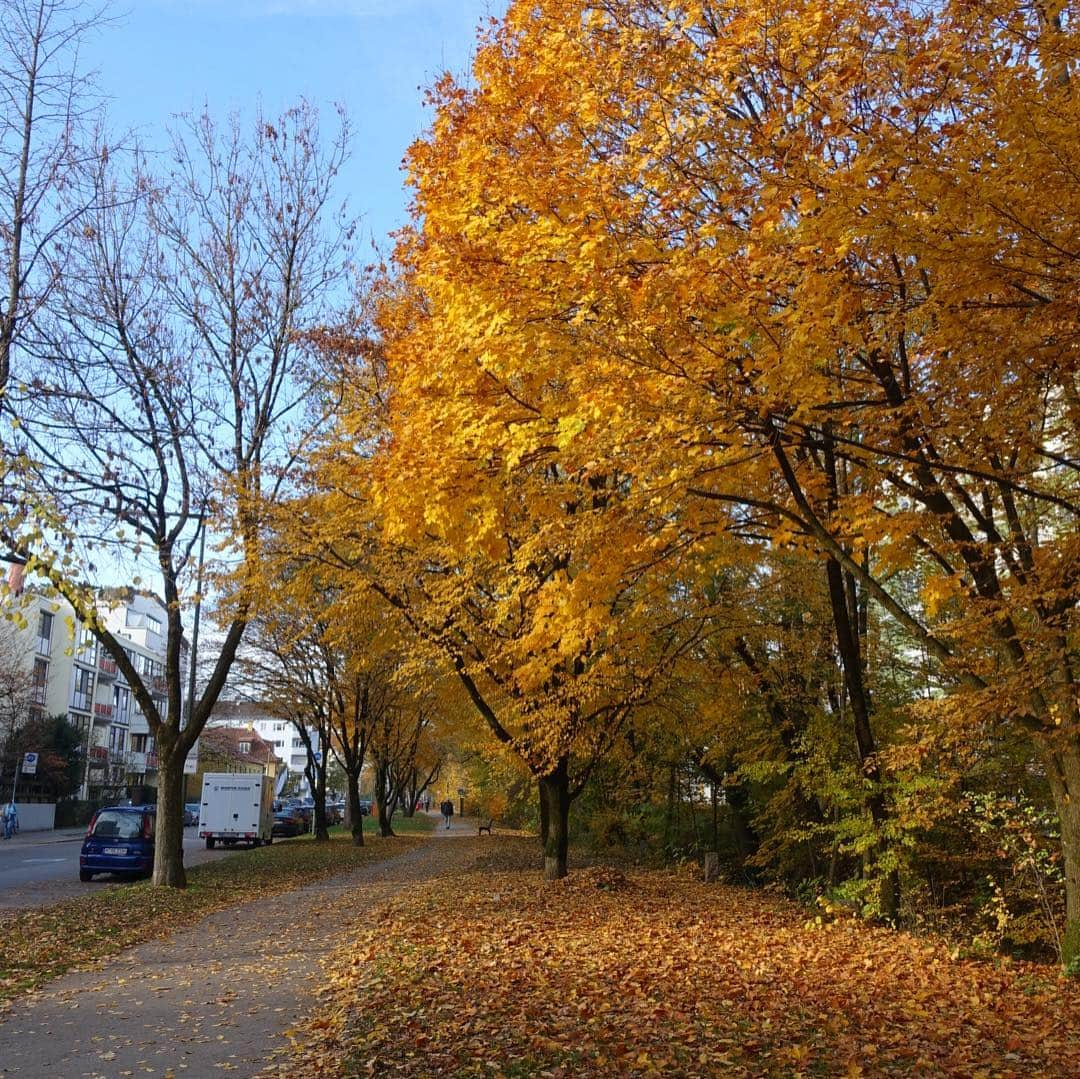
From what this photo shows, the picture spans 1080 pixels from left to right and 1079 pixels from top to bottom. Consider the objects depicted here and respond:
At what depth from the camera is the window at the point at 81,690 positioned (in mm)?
67500

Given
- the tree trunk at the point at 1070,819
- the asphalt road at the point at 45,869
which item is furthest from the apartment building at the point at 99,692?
the tree trunk at the point at 1070,819

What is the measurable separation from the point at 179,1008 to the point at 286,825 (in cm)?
4083

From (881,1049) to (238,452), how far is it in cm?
1505

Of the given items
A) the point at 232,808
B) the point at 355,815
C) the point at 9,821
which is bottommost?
the point at 9,821

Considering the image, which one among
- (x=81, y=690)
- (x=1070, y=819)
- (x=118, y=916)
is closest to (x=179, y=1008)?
(x=118, y=916)

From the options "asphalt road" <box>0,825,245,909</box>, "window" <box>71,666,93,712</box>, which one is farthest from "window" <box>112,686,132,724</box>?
"asphalt road" <box>0,825,245,909</box>

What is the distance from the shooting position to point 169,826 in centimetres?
1756

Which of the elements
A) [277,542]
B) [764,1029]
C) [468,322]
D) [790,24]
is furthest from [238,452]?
[764,1029]

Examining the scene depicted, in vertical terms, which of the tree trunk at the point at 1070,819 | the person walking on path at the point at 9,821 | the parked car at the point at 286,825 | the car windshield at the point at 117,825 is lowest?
the parked car at the point at 286,825

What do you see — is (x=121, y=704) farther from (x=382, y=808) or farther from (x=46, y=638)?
(x=382, y=808)

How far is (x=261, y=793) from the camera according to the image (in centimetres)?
3547

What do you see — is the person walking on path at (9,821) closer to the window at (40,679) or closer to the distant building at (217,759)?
the distant building at (217,759)

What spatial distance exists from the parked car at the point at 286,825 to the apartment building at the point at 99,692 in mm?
6469

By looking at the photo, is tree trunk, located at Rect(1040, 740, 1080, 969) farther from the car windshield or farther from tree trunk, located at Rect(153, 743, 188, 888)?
the car windshield
